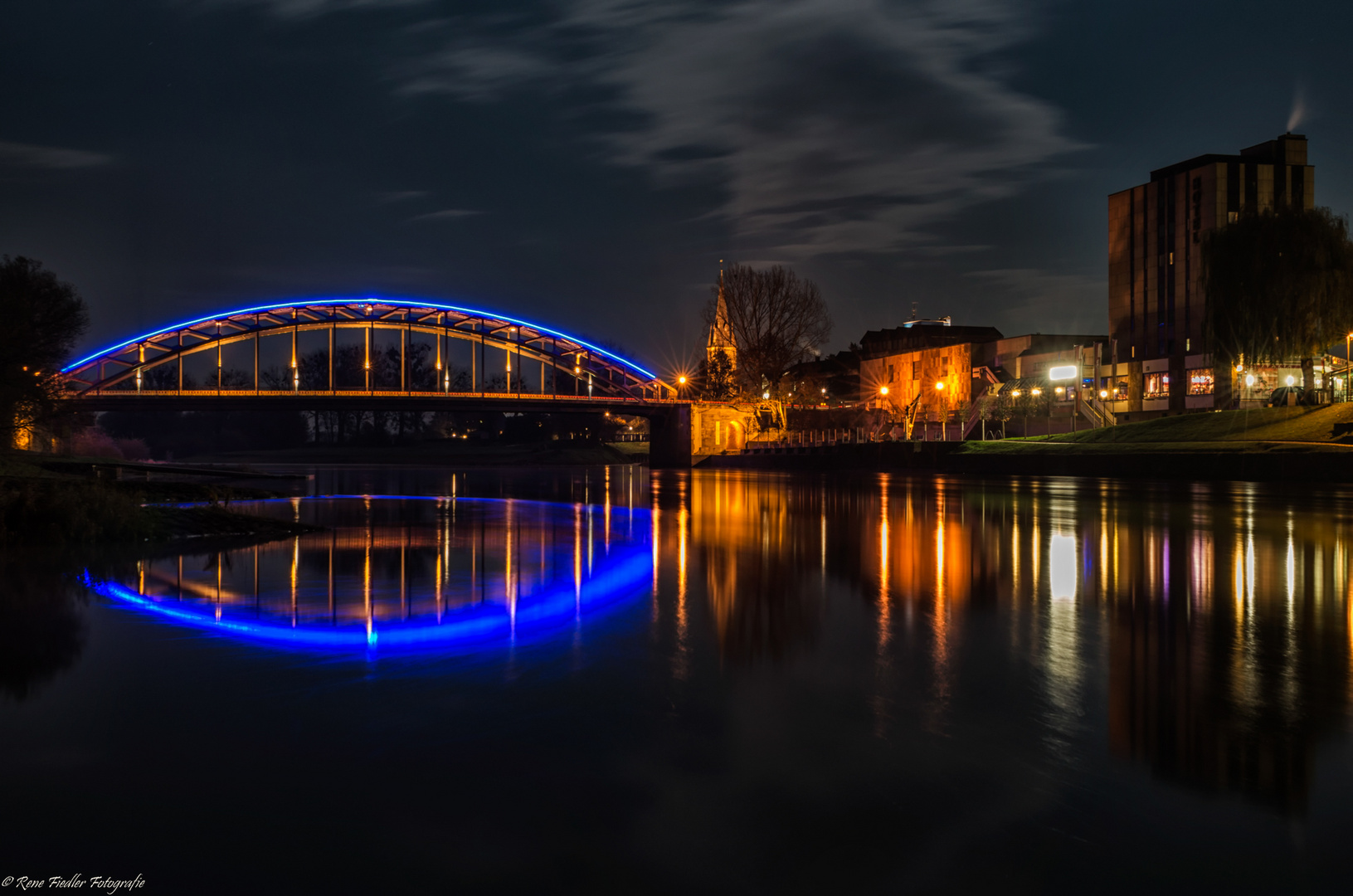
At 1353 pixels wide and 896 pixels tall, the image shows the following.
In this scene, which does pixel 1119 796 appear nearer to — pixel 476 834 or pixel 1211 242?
pixel 476 834

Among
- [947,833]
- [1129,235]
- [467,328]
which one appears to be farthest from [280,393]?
[947,833]

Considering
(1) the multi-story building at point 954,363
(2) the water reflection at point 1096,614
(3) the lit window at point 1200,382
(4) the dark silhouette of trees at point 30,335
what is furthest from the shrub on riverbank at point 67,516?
(3) the lit window at point 1200,382

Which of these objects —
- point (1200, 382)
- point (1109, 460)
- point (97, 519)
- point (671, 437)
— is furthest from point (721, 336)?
point (97, 519)

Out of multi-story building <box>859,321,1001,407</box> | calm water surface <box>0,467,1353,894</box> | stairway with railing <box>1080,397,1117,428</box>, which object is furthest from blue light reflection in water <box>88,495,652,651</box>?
multi-story building <box>859,321,1001,407</box>

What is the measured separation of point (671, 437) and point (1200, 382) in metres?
41.6

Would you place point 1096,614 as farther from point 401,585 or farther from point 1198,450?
point 1198,450

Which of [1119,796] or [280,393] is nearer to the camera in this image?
[1119,796]

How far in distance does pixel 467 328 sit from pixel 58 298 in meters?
69.8

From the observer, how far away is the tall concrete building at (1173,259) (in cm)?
8038

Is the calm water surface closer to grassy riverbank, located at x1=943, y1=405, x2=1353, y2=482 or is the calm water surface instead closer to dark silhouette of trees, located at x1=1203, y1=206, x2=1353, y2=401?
grassy riverbank, located at x1=943, y1=405, x2=1353, y2=482

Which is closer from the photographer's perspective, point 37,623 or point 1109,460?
point 37,623

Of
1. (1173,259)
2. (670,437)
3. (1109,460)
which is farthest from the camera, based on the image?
(1173,259)

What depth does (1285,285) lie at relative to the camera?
1772 inches

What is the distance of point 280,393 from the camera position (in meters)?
82.8
